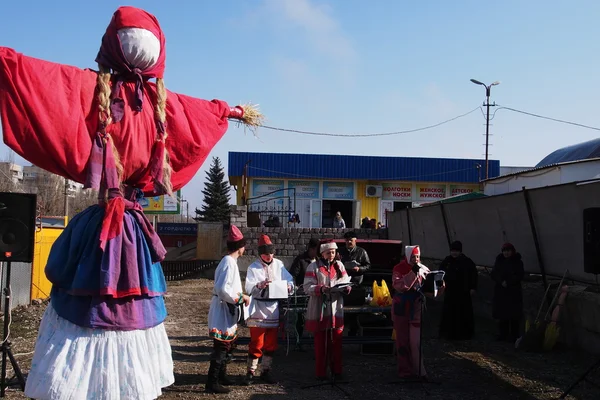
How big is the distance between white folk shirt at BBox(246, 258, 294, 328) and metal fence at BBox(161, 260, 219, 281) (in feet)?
54.9

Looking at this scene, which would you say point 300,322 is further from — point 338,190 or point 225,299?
point 338,190

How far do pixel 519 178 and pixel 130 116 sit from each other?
15014mm

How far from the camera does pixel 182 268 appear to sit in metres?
24.1

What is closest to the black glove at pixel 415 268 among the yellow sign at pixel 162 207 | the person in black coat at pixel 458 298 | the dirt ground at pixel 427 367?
the dirt ground at pixel 427 367

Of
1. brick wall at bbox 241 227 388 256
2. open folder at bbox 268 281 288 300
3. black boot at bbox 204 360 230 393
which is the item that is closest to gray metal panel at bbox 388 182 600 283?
open folder at bbox 268 281 288 300

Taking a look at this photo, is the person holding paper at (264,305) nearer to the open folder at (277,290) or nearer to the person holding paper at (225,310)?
the open folder at (277,290)

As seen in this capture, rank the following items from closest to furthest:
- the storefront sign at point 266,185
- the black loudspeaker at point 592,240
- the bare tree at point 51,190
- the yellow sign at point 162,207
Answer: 1. the black loudspeaker at point 592,240
2. the yellow sign at point 162,207
3. the storefront sign at point 266,185
4. the bare tree at point 51,190

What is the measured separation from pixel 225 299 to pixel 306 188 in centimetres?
2848

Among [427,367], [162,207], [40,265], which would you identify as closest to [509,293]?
[427,367]

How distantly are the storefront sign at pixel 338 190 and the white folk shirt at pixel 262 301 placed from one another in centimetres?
2784

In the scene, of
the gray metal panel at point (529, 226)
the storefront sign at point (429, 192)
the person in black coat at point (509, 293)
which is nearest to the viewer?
the gray metal panel at point (529, 226)

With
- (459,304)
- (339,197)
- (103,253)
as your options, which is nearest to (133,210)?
(103,253)

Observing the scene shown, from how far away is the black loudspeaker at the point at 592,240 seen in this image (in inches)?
257

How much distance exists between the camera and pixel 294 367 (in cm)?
821
